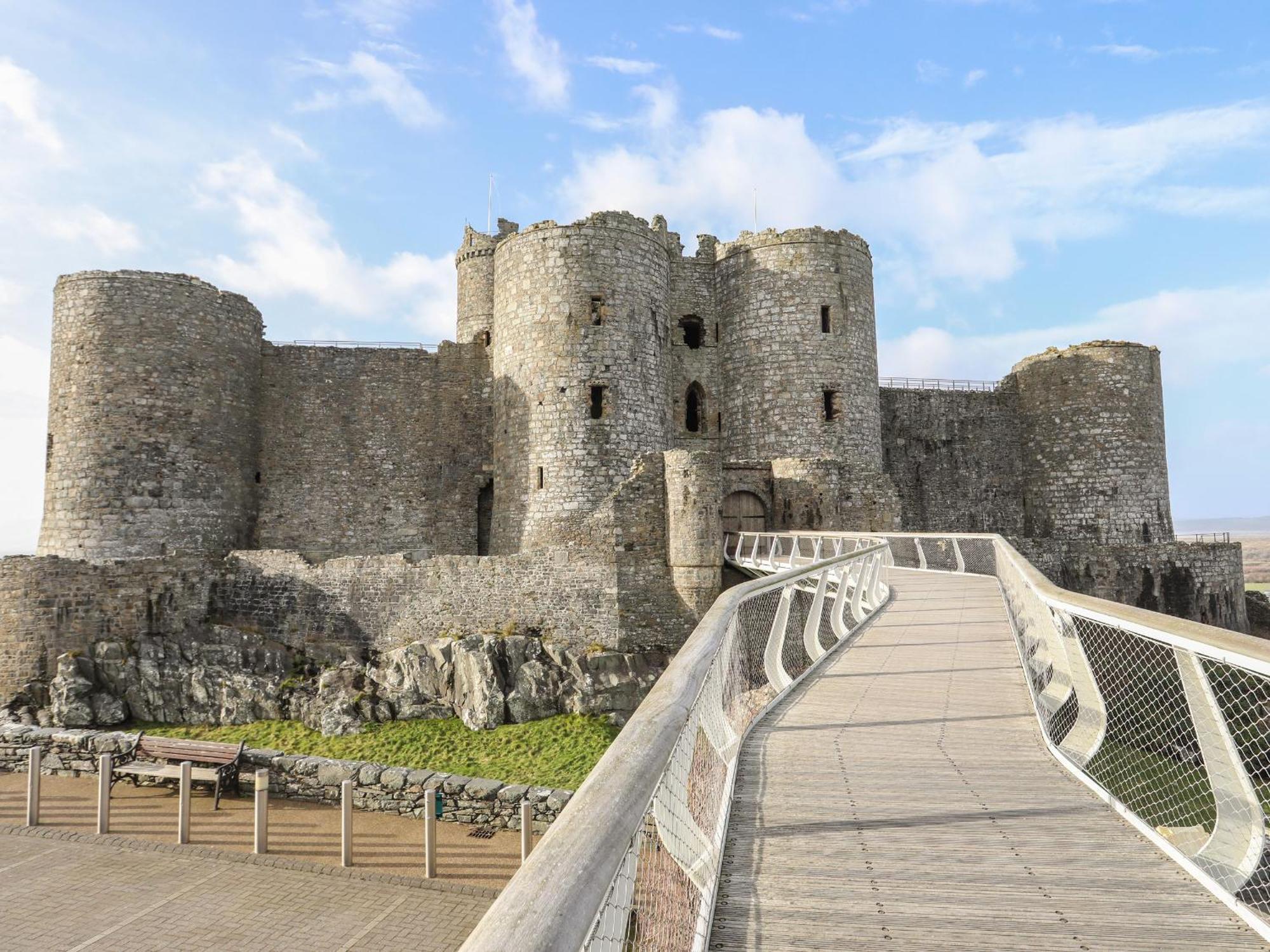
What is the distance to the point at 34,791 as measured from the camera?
472 inches

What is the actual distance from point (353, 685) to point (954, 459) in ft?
63.9

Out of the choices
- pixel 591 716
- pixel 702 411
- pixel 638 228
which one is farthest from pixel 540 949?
pixel 702 411

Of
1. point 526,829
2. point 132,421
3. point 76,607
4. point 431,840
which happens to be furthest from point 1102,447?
point 76,607

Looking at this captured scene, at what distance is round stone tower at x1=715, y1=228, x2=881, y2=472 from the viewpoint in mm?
22031

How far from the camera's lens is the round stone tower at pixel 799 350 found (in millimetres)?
22031

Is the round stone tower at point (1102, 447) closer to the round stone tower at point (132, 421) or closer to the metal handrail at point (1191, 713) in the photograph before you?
the metal handrail at point (1191, 713)

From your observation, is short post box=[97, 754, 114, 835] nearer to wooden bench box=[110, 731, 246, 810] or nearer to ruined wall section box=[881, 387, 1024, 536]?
wooden bench box=[110, 731, 246, 810]

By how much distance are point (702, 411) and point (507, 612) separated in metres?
8.83

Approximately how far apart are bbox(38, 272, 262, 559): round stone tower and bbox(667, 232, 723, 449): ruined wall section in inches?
478

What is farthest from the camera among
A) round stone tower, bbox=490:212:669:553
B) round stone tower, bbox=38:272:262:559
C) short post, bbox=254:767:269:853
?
round stone tower, bbox=490:212:669:553

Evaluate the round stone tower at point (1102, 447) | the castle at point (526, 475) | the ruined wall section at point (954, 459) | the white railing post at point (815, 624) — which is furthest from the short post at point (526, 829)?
the round stone tower at point (1102, 447)

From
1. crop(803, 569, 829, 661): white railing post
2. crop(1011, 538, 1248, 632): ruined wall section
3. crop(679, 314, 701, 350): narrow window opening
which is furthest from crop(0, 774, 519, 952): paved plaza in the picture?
crop(1011, 538, 1248, 632): ruined wall section

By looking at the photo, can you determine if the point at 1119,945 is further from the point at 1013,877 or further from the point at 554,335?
the point at 554,335

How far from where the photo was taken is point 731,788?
3799 millimetres
